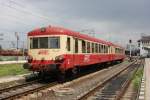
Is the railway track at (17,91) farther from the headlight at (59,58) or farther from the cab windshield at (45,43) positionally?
the cab windshield at (45,43)

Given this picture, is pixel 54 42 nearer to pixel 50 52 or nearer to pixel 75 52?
pixel 50 52

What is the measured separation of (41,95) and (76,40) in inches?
287

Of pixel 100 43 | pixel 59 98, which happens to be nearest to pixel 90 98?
pixel 59 98

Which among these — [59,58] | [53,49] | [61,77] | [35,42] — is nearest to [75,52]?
[61,77]

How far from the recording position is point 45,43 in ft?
64.2

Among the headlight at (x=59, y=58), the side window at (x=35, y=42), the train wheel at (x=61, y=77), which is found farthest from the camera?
the side window at (x=35, y=42)

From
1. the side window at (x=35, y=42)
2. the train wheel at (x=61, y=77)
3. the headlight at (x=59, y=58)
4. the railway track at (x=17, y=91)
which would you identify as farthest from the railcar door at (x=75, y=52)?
the railway track at (x=17, y=91)

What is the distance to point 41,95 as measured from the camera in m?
14.5

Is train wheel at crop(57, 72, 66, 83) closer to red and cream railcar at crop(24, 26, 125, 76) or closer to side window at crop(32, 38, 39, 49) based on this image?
red and cream railcar at crop(24, 26, 125, 76)

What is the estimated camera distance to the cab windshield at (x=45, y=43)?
19.2m

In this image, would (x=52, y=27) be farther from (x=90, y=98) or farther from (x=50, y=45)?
(x=90, y=98)

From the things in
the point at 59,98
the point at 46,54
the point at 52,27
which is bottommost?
the point at 59,98

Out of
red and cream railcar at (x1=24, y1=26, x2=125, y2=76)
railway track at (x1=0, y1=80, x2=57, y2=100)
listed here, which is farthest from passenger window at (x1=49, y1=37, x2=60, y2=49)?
railway track at (x1=0, y1=80, x2=57, y2=100)

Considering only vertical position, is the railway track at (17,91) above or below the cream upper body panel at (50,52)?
below
